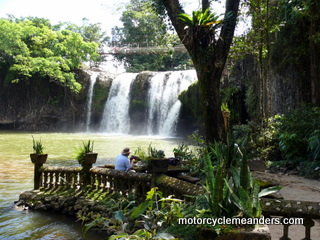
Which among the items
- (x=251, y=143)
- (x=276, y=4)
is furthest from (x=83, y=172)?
(x=276, y=4)

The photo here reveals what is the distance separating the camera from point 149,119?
26625 mm

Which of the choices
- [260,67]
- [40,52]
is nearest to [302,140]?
[260,67]

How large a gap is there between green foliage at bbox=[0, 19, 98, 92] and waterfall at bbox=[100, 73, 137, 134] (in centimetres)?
303

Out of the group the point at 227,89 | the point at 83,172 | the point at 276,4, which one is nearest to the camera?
the point at 83,172

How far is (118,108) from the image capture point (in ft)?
92.5

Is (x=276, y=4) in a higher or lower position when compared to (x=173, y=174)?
higher

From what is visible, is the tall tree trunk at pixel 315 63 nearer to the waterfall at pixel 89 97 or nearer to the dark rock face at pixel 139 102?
the dark rock face at pixel 139 102

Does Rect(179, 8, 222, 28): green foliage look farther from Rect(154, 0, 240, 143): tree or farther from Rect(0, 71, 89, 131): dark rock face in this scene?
Rect(0, 71, 89, 131): dark rock face

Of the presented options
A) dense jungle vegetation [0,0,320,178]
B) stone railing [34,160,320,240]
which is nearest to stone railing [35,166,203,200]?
stone railing [34,160,320,240]

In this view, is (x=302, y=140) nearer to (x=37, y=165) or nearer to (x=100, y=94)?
(x=37, y=165)

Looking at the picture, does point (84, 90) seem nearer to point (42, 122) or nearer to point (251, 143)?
point (42, 122)

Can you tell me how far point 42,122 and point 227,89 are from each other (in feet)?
63.7

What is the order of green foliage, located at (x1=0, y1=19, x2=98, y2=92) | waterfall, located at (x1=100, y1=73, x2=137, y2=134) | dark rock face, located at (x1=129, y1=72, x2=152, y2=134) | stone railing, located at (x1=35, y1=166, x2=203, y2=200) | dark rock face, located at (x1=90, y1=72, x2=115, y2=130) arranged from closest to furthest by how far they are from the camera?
stone railing, located at (x1=35, y1=166, x2=203, y2=200)
green foliage, located at (x1=0, y1=19, x2=98, y2=92)
dark rock face, located at (x1=129, y1=72, x2=152, y2=134)
waterfall, located at (x1=100, y1=73, x2=137, y2=134)
dark rock face, located at (x1=90, y1=72, x2=115, y2=130)

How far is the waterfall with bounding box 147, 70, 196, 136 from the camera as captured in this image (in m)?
24.9
